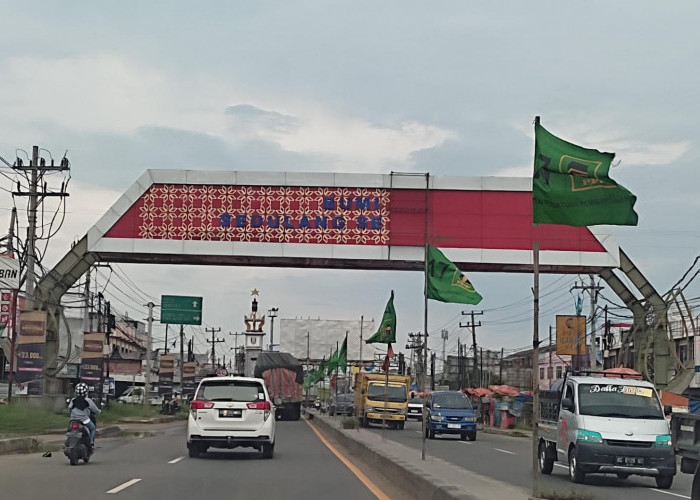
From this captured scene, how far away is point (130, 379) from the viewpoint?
101 m

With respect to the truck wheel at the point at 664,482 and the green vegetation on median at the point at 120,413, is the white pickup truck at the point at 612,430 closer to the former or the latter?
the truck wheel at the point at 664,482

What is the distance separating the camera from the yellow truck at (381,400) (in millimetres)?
44031

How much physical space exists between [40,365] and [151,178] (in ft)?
25.8

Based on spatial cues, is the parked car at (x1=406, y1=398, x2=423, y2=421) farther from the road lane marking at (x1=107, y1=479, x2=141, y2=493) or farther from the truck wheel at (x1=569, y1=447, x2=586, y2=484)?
the road lane marking at (x1=107, y1=479, x2=141, y2=493)

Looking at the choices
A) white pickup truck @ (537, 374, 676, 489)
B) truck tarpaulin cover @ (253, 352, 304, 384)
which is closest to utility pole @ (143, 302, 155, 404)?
truck tarpaulin cover @ (253, 352, 304, 384)

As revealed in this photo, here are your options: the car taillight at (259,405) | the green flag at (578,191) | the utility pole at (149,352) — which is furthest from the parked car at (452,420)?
the green flag at (578,191)

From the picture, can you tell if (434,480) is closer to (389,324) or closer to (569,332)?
(389,324)

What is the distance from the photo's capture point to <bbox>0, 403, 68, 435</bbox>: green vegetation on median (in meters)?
29.4

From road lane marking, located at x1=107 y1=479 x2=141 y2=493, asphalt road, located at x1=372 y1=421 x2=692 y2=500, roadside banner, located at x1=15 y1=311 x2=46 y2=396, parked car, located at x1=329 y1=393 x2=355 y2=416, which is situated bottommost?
parked car, located at x1=329 y1=393 x2=355 y2=416

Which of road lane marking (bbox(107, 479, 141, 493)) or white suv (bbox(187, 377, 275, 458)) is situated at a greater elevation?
white suv (bbox(187, 377, 275, 458))

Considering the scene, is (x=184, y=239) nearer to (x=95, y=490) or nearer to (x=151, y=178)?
(x=151, y=178)

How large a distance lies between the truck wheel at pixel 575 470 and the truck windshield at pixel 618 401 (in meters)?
0.84

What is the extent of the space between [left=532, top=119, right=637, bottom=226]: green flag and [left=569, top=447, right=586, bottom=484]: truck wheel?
8127 millimetres

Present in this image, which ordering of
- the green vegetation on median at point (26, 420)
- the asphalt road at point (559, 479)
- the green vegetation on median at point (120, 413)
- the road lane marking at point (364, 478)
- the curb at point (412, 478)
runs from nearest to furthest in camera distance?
1. the curb at point (412, 478)
2. the road lane marking at point (364, 478)
3. the asphalt road at point (559, 479)
4. the green vegetation on median at point (26, 420)
5. the green vegetation on median at point (120, 413)
